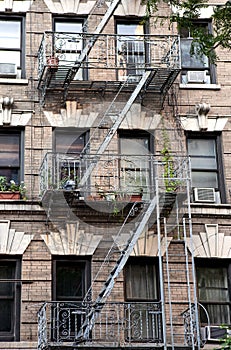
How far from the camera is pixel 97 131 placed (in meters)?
18.5

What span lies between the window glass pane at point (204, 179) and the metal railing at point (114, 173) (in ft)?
2.52

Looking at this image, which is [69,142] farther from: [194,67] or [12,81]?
[194,67]

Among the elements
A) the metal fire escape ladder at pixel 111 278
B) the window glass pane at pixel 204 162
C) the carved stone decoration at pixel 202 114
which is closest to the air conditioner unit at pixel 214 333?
the metal fire escape ladder at pixel 111 278

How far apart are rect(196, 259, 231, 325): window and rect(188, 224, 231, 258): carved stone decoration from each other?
277 mm

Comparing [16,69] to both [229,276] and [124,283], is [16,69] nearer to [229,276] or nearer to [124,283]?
[124,283]

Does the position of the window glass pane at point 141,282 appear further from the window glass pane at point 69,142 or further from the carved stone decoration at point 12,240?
the window glass pane at point 69,142

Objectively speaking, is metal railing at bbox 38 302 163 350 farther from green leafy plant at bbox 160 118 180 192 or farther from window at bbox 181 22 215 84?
window at bbox 181 22 215 84

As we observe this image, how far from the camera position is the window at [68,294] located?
639 inches

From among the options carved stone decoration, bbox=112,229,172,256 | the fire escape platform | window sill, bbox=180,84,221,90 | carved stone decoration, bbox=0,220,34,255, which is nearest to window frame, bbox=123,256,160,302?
carved stone decoration, bbox=112,229,172,256

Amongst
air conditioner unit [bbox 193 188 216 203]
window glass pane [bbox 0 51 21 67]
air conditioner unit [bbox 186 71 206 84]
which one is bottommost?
air conditioner unit [bbox 193 188 216 203]

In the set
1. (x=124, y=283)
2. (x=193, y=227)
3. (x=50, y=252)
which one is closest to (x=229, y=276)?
(x=193, y=227)

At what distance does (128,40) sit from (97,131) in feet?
8.25

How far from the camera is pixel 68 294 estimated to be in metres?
17.2

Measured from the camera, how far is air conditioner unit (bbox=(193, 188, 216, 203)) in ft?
59.7
